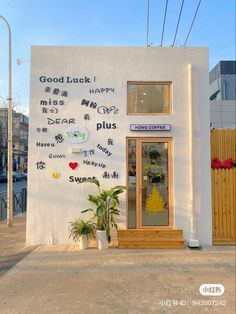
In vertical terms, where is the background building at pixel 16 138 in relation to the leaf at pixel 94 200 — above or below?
above

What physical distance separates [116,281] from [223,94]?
42.6 m

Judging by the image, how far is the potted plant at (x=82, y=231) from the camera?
24.2 ft

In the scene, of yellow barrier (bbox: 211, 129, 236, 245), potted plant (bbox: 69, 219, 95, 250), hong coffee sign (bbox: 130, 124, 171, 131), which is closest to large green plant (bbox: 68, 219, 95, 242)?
potted plant (bbox: 69, 219, 95, 250)

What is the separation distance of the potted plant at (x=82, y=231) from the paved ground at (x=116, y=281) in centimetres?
25

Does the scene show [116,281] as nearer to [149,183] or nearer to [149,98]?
[149,183]

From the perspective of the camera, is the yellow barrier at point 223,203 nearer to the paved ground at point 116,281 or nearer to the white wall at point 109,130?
the white wall at point 109,130

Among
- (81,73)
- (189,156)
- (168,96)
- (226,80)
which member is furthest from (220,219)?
(226,80)

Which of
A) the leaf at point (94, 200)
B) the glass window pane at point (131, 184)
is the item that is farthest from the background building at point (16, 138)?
the leaf at point (94, 200)

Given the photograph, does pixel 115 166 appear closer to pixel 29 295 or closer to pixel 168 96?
pixel 168 96

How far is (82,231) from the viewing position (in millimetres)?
7340

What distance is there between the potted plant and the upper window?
2.99m

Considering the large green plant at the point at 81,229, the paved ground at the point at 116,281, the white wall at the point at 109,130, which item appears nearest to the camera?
the paved ground at the point at 116,281

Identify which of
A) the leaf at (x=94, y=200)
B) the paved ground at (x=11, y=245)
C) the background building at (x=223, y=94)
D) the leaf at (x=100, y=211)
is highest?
the background building at (x=223, y=94)

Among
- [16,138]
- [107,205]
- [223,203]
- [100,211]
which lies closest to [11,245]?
[100,211]
